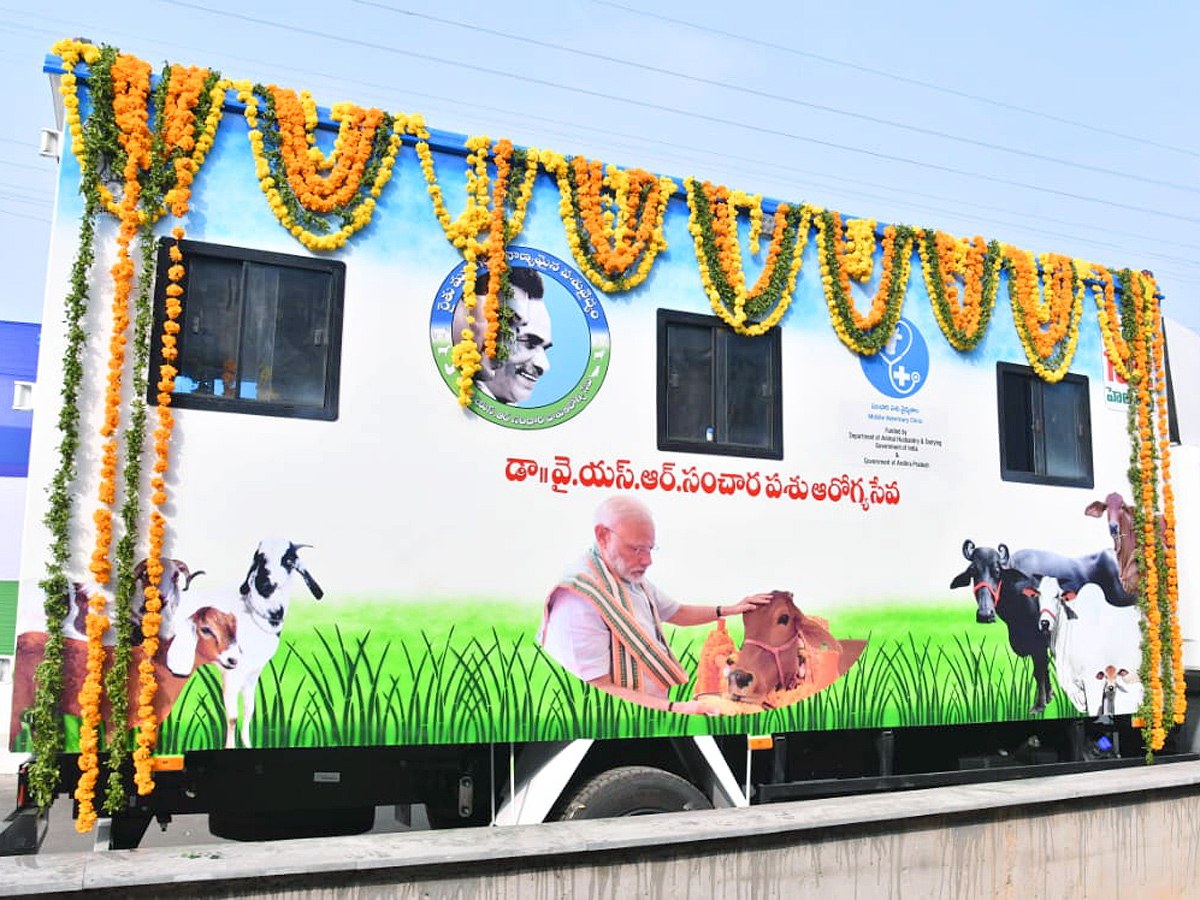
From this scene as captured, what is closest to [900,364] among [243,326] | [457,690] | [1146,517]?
[1146,517]

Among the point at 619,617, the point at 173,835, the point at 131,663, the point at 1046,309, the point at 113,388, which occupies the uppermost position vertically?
the point at 1046,309

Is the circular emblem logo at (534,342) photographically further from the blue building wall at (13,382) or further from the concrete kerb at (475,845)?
the blue building wall at (13,382)

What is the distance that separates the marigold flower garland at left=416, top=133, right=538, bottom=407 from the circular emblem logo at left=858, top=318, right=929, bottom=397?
207 cm

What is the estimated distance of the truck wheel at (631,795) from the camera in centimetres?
520

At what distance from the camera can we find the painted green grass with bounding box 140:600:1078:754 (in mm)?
A: 4641

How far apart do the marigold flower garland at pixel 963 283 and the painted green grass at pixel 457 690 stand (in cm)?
169

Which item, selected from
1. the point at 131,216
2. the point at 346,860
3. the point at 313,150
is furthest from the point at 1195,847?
the point at 131,216

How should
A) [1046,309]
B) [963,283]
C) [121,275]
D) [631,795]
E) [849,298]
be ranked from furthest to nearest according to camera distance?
[1046,309]
[963,283]
[849,298]
[631,795]
[121,275]

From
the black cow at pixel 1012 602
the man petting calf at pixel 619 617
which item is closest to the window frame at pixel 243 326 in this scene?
the man petting calf at pixel 619 617

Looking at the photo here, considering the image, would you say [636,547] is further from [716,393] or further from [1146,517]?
[1146,517]

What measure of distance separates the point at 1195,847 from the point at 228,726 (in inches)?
180

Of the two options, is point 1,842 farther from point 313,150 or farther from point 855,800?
point 855,800

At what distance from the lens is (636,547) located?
541cm

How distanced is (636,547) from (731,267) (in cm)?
153
